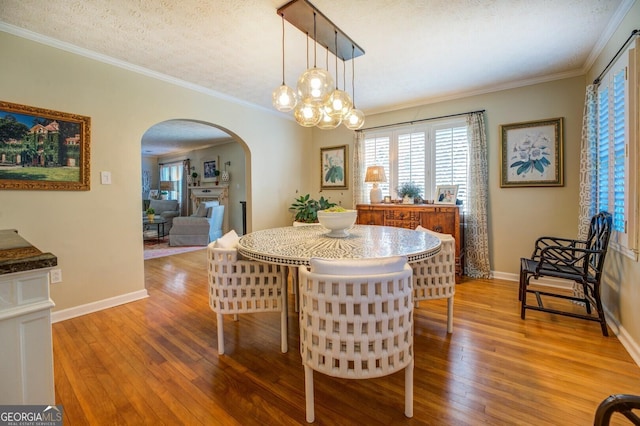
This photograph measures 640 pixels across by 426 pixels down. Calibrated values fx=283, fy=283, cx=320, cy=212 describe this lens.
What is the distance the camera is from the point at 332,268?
1.32 metres

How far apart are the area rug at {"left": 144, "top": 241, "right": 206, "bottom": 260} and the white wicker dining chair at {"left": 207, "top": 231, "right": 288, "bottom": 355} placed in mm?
3785

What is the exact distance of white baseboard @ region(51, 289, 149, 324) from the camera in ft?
8.35

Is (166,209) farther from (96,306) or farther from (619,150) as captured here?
(619,150)

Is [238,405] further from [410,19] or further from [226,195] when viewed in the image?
[226,195]

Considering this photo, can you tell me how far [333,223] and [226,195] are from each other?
19.4ft

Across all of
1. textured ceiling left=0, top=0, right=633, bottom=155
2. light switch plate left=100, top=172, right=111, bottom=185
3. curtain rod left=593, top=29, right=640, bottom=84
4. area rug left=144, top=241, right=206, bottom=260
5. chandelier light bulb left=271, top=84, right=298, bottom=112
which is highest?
textured ceiling left=0, top=0, right=633, bottom=155

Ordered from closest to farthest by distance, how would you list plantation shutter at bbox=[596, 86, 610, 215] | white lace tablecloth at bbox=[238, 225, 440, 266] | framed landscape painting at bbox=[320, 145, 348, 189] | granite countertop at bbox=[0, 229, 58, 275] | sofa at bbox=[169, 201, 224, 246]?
granite countertop at bbox=[0, 229, 58, 275], white lace tablecloth at bbox=[238, 225, 440, 266], plantation shutter at bbox=[596, 86, 610, 215], framed landscape painting at bbox=[320, 145, 348, 189], sofa at bbox=[169, 201, 224, 246]

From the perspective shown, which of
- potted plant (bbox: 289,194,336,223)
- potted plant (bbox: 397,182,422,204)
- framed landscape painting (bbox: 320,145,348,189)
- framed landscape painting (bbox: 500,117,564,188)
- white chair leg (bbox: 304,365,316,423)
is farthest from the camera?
framed landscape painting (bbox: 320,145,348,189)

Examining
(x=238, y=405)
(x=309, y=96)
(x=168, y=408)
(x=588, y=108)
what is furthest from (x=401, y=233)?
(x=588, y=108)

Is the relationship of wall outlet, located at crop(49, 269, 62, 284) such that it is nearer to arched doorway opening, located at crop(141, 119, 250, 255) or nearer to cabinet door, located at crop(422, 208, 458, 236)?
arched doorway opening, located at crop(141, 119, 250, 255)

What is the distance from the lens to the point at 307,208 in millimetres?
4746

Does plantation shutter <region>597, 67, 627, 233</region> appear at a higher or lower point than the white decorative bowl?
higher

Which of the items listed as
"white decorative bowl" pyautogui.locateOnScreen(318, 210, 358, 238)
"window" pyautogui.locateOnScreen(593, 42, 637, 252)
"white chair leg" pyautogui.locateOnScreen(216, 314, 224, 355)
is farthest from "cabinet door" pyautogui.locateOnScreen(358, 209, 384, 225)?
"white chair leg" pyautogui.locateOnScreen(216, 314, 224, 355)

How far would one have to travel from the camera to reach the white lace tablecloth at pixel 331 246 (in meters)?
1.59
